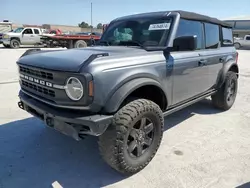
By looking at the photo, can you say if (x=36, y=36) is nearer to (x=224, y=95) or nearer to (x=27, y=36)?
(x=27, y=36)

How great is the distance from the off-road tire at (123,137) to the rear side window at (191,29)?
1.37 metres

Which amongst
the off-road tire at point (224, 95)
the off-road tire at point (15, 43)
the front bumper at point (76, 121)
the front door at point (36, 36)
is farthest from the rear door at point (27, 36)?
the front bumper at point (76, 121)

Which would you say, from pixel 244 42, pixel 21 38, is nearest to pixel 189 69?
pixel 21 38

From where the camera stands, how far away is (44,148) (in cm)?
351

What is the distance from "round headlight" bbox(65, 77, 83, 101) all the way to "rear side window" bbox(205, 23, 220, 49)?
9.36 feet

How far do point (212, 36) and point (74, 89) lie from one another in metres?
3.21

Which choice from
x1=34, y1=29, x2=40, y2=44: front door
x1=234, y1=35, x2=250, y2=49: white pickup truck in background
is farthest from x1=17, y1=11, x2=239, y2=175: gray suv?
x1=234, y1=35, x2=250, y2=49: white pickup truck in background

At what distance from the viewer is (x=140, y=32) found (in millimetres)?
3691

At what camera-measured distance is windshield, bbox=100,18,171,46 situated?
3449 mm

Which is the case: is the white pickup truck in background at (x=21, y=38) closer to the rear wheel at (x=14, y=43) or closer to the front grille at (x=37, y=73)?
the rear wheel at (x=14, y=43)

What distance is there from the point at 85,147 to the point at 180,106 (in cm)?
155

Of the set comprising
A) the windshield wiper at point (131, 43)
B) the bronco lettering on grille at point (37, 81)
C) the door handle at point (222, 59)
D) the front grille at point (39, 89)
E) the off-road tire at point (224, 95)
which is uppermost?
the windshield wiper at point (131, 43)

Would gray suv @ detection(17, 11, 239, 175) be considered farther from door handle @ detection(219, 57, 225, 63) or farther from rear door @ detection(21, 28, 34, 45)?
rear door @ detection(21, 28, 34, 45)

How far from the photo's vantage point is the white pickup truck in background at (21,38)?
2138cm
